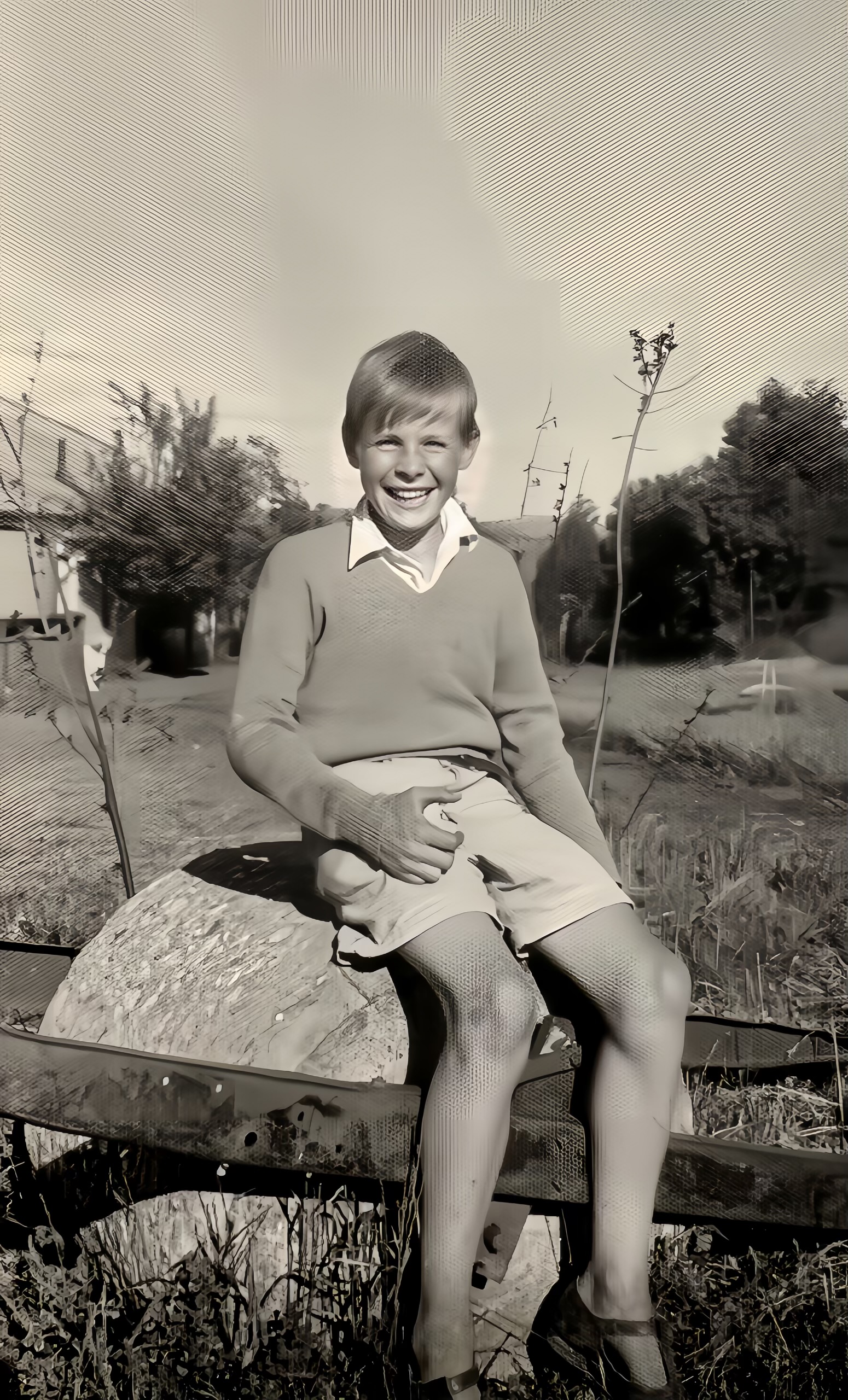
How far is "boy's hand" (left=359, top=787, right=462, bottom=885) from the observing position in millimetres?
1979

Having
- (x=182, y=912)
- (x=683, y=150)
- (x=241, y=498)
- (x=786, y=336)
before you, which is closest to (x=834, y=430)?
(x=786, y=336)

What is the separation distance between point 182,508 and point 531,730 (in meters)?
0.86

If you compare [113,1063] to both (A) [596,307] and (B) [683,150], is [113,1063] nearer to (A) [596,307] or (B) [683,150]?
(A) [596,307]

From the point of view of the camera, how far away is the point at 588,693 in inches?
83.1

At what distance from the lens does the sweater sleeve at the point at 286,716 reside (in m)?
2.00

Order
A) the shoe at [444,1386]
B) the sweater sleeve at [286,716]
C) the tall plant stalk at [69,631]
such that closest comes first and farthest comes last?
the shoe at [444,1386] < the sweater sleeve at [286,716] < the tall plant stalk at [69,631]

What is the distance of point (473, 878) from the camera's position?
2.00 meters

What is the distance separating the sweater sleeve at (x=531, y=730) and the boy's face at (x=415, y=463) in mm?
213

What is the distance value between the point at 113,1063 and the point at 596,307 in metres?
1.81

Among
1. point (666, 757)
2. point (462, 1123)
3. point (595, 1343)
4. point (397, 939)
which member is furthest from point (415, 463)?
point (595, 1343)

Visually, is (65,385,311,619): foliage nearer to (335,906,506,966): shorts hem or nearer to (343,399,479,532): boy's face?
(343,399,479,532): boy's face

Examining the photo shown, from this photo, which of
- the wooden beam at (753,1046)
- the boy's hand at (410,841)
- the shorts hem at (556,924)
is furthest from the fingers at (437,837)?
the wooden beam at (753,1046)

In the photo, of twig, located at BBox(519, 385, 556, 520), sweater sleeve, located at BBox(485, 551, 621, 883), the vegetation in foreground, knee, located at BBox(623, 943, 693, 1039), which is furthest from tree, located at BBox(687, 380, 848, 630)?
knee, located at BBox(623, 943, 693, 1039)

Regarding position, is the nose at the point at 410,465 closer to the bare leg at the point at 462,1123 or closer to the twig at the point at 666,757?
the twig at the point at 666,757
